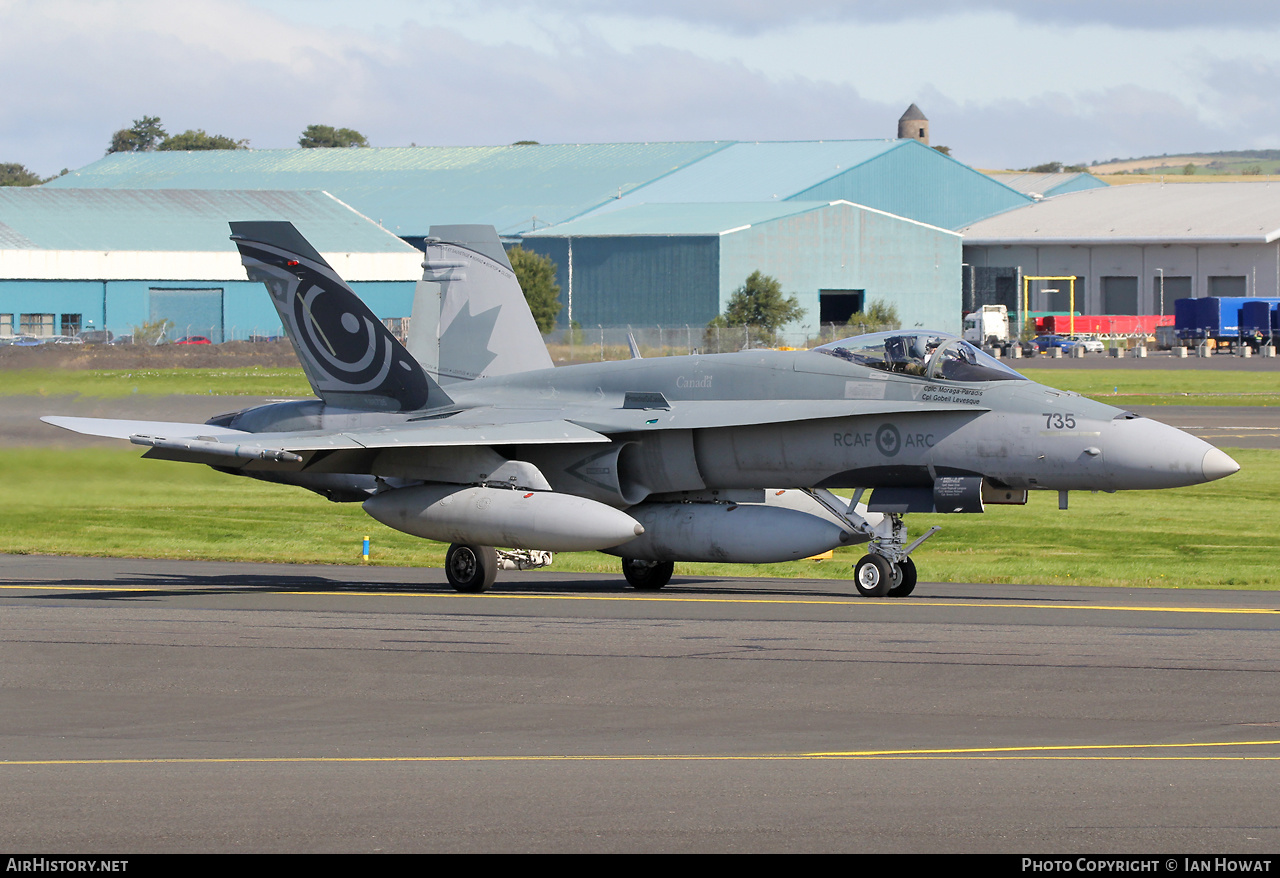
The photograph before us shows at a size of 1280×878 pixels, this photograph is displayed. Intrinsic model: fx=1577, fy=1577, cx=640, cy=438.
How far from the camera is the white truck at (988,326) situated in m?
86.9

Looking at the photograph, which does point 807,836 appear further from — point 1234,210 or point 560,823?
point 1234,210

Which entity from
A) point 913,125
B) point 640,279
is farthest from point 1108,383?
point 913,125

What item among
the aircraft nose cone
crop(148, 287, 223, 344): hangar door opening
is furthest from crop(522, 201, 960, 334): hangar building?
the aircraft nose cone

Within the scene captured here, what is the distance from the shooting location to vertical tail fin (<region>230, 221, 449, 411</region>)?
21266 millimetres

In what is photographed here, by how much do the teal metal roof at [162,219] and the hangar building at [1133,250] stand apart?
38636mm

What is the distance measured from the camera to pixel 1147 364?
251 feet

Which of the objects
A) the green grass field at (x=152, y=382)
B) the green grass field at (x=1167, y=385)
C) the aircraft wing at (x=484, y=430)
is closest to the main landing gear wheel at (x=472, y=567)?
the aircraft wing at (x=484, y=430)

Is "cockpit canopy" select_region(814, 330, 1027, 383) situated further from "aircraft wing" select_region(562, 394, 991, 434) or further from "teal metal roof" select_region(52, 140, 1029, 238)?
"teal metal roof" select_region(52, 140, 1029, 238)

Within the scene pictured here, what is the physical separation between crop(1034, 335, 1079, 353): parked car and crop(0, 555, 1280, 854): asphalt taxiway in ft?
225

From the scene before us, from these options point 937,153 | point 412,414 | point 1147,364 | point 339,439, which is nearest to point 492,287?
point 412,414

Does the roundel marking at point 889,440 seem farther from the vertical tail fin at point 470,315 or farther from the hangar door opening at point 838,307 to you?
the hangar door opening at point 838,307

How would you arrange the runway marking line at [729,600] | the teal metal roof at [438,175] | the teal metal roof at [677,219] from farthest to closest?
the teal metal roof at [438,175] < the teal metal roof at [677,219] < the runway marking line at [729,600]

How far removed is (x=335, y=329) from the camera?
21406 millimetres

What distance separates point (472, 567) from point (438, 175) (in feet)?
290
